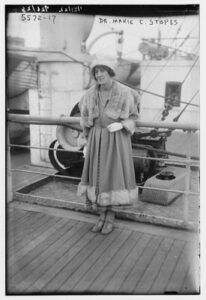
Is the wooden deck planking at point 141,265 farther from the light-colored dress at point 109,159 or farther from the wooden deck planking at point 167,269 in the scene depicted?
the light-colored dress at point 109,159

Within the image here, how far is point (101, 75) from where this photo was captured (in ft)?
8.68

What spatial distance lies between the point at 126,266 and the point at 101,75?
4.60ft

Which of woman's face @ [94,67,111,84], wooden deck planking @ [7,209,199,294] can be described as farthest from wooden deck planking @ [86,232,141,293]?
woman's face @ [94,67,111,84]

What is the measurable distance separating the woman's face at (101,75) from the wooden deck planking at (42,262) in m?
1.26

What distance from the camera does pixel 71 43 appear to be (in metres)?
4.45

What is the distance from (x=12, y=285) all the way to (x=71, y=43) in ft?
10.2

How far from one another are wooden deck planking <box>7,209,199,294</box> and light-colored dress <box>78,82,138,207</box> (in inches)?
12.5

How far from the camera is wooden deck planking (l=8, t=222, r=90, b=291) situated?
2.33 metres

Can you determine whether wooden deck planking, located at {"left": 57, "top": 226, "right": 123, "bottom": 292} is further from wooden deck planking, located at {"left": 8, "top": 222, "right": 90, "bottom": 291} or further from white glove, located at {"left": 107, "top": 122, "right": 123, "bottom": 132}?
white glove, located at {"left": 107, "top": 122, "right": 123, "bottom": 132}

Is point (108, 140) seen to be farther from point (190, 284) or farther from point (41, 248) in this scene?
point (190, 284)

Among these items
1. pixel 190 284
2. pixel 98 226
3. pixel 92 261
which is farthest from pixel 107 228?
pixel 190 284

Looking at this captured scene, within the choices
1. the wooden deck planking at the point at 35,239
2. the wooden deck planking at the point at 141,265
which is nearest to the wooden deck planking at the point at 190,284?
the wooden deck planking at the point at 141,265
